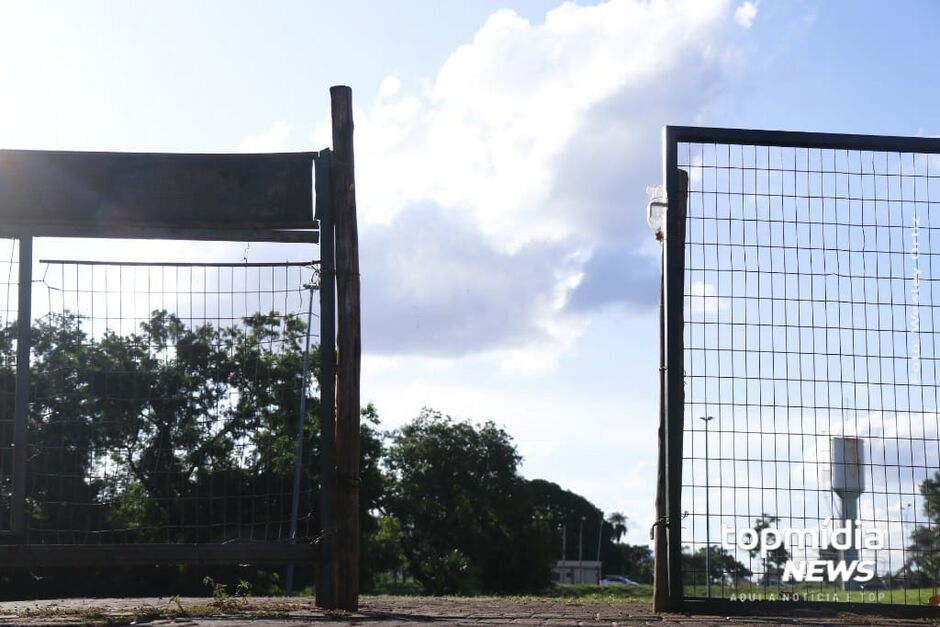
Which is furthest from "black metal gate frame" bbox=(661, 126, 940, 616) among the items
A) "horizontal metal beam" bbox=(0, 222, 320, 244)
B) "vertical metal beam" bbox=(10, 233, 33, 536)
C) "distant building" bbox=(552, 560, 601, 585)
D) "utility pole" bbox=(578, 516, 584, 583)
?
"utility pole" bbox=(578, 516, 584, 583)

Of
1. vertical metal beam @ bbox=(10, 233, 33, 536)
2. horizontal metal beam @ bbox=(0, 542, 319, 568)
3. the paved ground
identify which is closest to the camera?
the paved ground

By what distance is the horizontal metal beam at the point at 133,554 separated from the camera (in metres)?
5.84

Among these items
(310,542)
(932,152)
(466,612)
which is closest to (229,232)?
(310,542)

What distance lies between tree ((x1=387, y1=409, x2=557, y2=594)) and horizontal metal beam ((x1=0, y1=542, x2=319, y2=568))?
38011mm

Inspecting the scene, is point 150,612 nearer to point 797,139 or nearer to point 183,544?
point 183,544

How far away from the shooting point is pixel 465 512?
46.2m

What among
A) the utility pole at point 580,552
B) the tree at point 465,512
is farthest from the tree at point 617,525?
the tree at point 465,512

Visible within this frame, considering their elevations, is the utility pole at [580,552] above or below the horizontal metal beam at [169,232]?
below

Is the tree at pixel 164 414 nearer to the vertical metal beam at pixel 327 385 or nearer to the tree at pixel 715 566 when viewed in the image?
the vertical metal beam at pixel 327 385

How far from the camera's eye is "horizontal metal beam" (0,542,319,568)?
584 cm

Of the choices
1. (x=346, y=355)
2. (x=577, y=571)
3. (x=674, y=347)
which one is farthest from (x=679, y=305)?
(x=577, y=571)

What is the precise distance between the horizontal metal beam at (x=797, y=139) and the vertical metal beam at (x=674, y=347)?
12 centimetres

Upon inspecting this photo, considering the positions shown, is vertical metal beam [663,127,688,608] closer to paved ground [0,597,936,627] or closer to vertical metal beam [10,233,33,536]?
paved ground [0,597,936,627]

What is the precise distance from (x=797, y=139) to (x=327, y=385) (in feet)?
10.4
